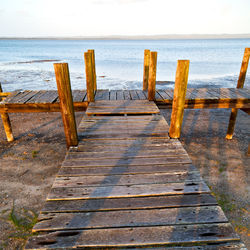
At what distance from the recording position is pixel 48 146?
7875 millimetres

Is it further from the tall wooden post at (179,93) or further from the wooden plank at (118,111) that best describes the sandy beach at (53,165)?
the tall wooden post at (179,93)

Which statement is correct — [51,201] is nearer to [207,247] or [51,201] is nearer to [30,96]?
[207,247]

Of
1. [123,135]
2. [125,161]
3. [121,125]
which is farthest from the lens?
[121,125]

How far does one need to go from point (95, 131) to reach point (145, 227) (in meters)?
2.83

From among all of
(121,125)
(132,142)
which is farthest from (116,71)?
(132,142)

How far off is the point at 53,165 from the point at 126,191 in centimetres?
461

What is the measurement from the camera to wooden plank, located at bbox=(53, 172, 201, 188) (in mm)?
2934

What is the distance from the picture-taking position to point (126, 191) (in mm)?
2768

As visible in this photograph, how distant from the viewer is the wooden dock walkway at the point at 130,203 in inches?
81.7

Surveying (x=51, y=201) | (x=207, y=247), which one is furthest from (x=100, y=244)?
(x=207, y=247)

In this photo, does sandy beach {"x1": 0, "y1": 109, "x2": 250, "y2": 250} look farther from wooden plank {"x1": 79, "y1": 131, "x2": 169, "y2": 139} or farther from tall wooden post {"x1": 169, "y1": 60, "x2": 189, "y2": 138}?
tall wooden post {"x1": 169, "y1": 60, "x2": 189, "y2": 138}

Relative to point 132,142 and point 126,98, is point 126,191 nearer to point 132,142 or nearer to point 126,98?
point 132,142

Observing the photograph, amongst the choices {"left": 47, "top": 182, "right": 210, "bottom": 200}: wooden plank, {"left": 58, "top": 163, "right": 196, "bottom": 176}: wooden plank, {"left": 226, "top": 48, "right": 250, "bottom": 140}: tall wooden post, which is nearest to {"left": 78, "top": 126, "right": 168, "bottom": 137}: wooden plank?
{"left": 58, "top": 163, "right": 196, "bottom": 176}: wooden plank

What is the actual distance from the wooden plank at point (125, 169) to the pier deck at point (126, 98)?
3.47 meters
